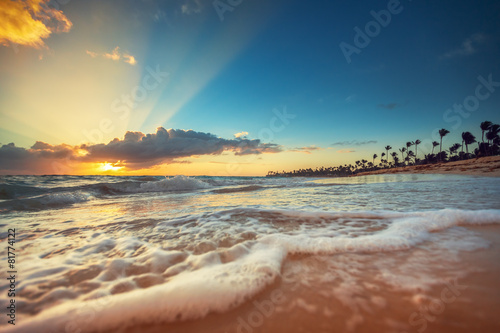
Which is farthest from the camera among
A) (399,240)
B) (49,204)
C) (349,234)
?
(49,204)

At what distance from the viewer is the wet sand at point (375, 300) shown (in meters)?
1.35

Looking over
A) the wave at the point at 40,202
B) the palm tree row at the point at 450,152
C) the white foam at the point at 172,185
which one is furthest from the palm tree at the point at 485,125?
the wave at the point at 40,202

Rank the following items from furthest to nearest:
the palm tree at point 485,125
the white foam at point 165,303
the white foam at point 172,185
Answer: the palm tree at point 485,125 < the white foam at point 172,185 < the white foam at point 165,303

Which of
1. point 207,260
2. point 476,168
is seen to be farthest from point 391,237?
point 476,168

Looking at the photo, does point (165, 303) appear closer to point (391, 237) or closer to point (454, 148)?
point (391, 237)

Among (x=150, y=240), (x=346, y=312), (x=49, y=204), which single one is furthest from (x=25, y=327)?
(x=49, y=204)

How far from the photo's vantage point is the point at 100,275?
7.15ft

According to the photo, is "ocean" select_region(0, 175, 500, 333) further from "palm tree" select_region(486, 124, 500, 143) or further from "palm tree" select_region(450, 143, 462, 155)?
"palm tree" select_region(450, 143, 462, 155)

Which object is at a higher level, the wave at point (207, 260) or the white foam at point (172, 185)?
the white foam at point (172, 185)

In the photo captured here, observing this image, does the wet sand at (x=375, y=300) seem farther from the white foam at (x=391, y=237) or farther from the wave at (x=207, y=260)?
the white foam at (x=391, y=237)

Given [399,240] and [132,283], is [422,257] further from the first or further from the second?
[132,283]

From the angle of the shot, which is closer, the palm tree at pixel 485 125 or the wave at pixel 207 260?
the wave at pixel 207 260

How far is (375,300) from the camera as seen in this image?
1.57 meters

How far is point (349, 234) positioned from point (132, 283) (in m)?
2.99
